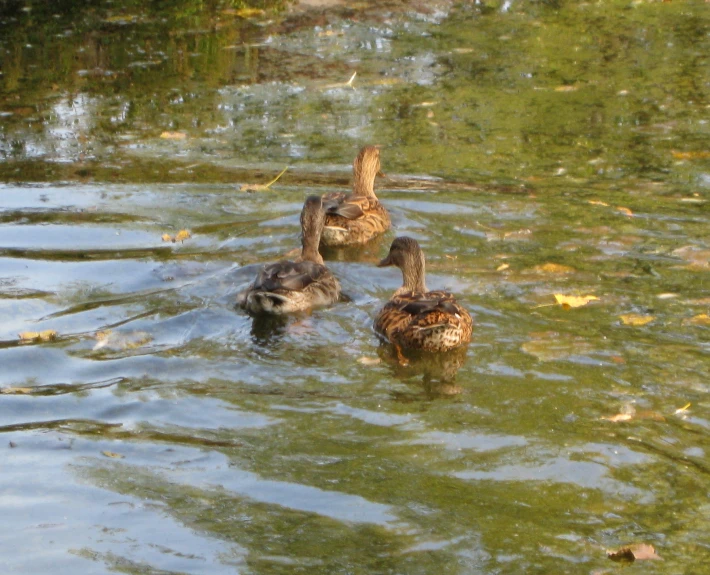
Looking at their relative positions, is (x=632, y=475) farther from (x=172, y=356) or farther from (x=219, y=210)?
(x=219, y=210)

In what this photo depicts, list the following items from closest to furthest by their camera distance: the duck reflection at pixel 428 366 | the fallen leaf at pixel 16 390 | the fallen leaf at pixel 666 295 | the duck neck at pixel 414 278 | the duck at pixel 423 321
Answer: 1. the fallen leaf at pixel 16 390
2. the duck reflection at pixel 428 366
3. the duck at pixel 423 321
4. the fallen leaf at pixel 666 295
5. the duck neck at pixel 414 278

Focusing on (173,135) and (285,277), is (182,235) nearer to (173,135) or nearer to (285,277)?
(285,277)

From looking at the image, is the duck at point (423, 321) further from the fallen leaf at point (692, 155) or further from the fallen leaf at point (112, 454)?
the fallen leaf at point (692, 155)

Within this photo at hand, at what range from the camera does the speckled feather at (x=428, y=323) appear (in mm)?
8234

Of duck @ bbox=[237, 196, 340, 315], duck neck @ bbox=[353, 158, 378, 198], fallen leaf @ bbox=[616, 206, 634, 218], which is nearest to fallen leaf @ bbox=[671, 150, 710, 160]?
fallen leaf @ bbox=[616, 206, 634, 218]

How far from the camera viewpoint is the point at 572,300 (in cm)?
884

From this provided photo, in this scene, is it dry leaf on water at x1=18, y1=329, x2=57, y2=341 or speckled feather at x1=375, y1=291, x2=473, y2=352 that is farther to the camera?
dry leaf on water at x1=18, y1=329, x2=57, y2=341

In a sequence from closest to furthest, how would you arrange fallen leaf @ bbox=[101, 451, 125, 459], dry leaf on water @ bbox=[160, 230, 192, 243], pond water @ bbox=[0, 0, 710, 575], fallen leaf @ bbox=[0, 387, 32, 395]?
pond water @ bbox=[0, 0, 710, 575] → fallen leaf @ bbox=[101, 451, 125, 459] → fallen leaf @ bbox=[0, 387, 32, 395] → dry leaf on water @ bbox=[160, 230, 192, 243]

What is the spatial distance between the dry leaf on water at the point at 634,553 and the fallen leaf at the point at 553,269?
A: 4098 mm

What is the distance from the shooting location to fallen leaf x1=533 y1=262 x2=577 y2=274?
948 cm

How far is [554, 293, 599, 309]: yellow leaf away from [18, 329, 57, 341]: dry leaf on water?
372 cm

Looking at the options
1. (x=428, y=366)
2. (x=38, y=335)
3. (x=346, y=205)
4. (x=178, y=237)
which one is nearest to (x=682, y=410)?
(x=428, y=366)

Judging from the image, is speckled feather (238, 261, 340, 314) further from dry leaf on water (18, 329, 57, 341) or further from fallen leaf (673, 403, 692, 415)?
fallen leaf (673, 403, 692, 415)

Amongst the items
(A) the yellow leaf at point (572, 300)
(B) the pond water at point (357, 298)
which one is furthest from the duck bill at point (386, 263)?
(A) the yellow leaf at point (572, 300)
